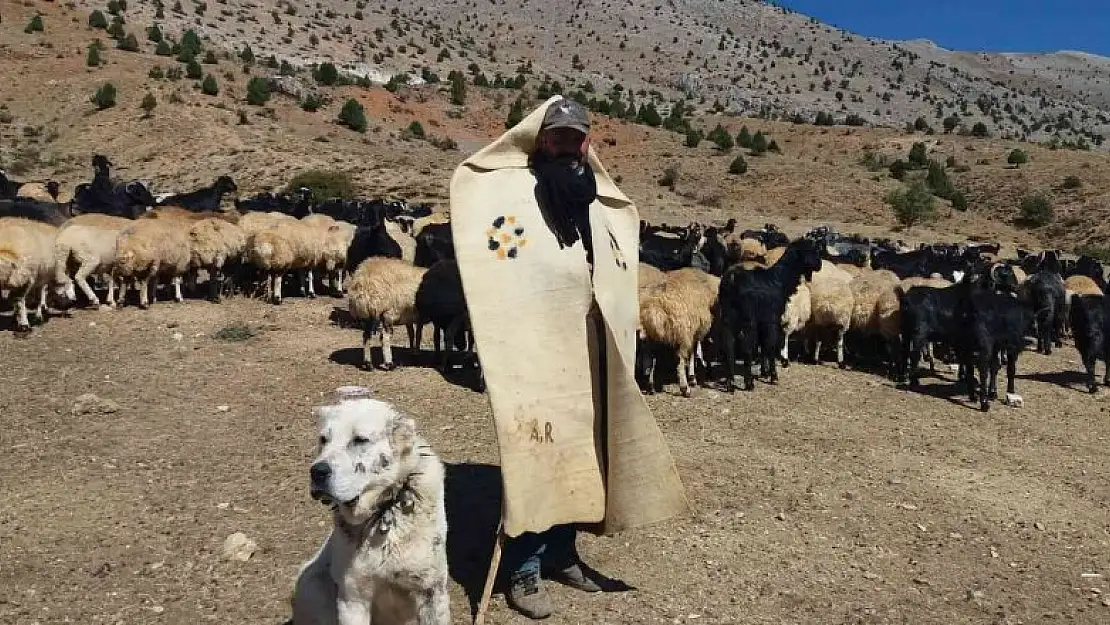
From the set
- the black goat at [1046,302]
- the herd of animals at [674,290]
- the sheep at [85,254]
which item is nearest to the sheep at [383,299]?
the herd of animals at [674,290]

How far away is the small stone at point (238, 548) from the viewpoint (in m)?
5.11

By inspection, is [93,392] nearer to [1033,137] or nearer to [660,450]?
[660,450]

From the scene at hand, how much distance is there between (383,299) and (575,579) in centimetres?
564

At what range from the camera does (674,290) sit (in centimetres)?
973

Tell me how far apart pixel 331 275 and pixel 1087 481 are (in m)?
11.7

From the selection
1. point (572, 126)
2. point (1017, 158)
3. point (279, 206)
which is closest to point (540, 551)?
point (572, 126)

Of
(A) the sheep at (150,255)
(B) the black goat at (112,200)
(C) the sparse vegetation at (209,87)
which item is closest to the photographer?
(A) the sheep at (150,255)

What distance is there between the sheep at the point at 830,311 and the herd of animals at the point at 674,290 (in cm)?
2

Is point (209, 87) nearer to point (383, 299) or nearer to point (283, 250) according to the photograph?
point (283, 250)

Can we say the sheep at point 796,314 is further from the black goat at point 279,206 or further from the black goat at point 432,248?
the black goat at point 279,206

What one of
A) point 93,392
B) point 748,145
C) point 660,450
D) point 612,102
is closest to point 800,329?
point 660,450

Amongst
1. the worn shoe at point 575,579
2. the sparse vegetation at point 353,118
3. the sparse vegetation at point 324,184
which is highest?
the sparse vegetation at point 353,118

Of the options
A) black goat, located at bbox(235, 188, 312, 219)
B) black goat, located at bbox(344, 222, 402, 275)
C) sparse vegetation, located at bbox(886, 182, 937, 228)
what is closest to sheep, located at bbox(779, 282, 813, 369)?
black goat, located at bbox(344, 222, 402, 275)

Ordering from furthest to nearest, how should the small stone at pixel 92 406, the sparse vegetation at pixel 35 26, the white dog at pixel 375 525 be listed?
the sparse vegetation at pixel 35 26 < the small stone at pixel 92 406 < the white dog at pixel 375 525
